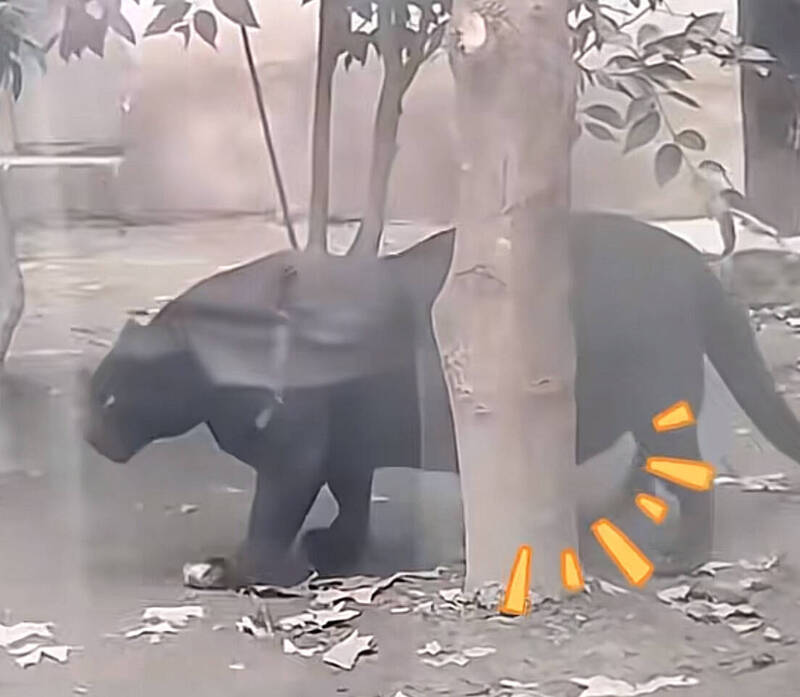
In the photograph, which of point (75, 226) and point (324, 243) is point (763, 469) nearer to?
point (324, 243)

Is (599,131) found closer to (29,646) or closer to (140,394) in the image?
(140,394)

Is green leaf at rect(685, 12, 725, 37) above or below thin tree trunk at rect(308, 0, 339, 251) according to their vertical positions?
above

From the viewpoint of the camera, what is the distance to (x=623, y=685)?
0.77 metres

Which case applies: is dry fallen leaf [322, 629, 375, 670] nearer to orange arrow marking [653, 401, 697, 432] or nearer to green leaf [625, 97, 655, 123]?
orange arrow marking [653, 401, 697, 432]

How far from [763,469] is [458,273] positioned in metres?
0.22

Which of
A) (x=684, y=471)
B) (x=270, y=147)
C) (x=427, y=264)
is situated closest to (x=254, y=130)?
(x=270, y=147)

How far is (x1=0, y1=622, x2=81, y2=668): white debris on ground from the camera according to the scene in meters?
0.79

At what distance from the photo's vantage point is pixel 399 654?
2.60 ft

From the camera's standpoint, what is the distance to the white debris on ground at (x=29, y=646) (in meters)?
0.79

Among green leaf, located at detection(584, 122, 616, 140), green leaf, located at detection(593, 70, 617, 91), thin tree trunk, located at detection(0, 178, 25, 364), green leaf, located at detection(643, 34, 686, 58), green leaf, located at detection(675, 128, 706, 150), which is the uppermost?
green leaf, located at detection(643, 34, 686, 58)

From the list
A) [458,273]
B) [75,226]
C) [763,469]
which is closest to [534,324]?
[458,273]

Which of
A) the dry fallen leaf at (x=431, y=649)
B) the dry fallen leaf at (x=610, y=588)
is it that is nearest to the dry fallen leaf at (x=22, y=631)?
the dry fallen leaf at (x=431, y=649)

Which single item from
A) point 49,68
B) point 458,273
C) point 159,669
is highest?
point 49,68

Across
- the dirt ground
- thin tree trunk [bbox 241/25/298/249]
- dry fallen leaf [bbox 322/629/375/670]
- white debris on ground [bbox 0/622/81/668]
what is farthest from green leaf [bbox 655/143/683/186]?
white debris on ground [bbox 0/622/81/668]
